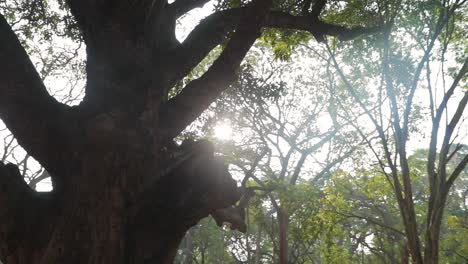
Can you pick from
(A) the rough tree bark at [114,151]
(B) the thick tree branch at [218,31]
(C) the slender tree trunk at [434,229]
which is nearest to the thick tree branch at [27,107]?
(A) the rough tree bark at [114,151]

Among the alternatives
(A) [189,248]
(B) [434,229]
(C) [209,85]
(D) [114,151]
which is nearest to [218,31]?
(C) [209,85]

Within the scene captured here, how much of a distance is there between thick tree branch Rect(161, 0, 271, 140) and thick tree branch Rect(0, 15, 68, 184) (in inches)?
37.7

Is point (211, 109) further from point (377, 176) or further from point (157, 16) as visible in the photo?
point (377, 176)

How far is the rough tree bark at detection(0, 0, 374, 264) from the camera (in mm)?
2656

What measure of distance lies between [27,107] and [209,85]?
160 cm

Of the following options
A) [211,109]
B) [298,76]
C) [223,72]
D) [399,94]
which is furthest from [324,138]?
[223,72]

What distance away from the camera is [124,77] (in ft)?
11.0

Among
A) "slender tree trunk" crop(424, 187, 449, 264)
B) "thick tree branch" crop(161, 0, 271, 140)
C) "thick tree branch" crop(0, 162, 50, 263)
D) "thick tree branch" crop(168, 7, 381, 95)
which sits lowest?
"thick tree branch" crop(0, 162, 50, 263)

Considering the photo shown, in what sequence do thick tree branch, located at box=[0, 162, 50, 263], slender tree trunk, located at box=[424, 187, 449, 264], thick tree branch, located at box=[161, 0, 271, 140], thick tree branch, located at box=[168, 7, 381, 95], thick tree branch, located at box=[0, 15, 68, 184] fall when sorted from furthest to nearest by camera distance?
slender tree trunk, located at box=[424, 187, 449, 264] < thick tree branch, located at box=[168, 7, 381, 95] < thick tree branch, located at box=[161, 0, 271, 140] < thick tree branch, located at box=[0, 15, 68, 184] < thick tree branch, located at box=[0, 162, 50, 263]

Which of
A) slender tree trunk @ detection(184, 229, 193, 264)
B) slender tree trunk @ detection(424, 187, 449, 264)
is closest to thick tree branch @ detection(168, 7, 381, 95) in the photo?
slender tree trunk @ detection(424, 187, 449, 264)

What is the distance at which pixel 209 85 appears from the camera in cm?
340

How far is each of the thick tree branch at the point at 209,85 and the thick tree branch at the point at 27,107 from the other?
96cm

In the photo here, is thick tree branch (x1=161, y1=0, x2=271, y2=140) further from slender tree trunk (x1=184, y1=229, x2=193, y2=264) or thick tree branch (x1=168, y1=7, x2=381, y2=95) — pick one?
slender tree trunk (x1=184, y1=229, x2=193, y2=264)

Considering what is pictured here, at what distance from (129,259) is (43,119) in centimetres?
140
